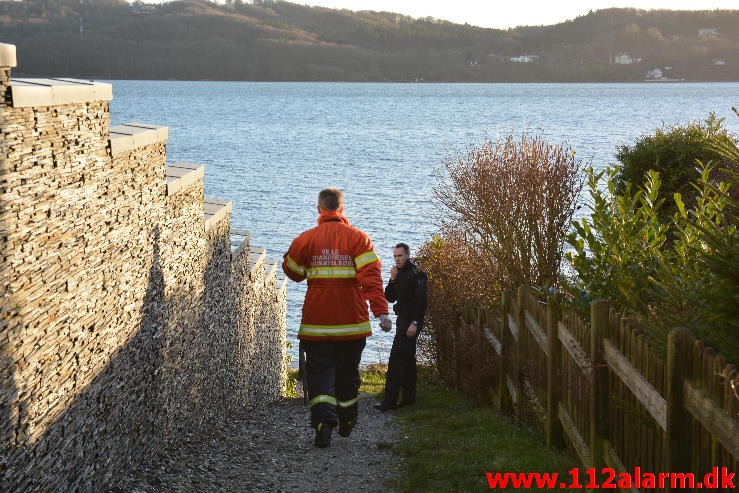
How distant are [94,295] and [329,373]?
2.28 metres

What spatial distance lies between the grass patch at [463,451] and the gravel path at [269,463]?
26cm

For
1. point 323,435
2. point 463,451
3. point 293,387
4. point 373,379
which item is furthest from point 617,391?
point 293,387

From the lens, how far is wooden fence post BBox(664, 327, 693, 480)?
4.68 metres

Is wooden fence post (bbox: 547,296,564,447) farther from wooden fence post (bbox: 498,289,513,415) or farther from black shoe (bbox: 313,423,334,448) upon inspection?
wooden fence post (bbox: 498,289,513,415)

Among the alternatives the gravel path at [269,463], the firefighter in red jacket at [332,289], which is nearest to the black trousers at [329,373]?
the firefighter in red jacket at [332,289]

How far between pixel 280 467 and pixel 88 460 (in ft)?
6.92

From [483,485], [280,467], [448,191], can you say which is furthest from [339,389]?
[448,191]

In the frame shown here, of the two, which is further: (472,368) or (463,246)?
(463,246)

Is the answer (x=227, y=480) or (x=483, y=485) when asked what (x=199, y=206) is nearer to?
(x=227, y=480)

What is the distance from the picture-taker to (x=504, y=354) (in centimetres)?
1062

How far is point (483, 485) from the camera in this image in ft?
Answer: 23.3

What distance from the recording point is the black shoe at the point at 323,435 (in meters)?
8.33

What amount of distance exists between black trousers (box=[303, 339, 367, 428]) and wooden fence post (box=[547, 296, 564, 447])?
163 centimetres

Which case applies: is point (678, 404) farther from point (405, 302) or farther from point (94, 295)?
point (405, 302)
